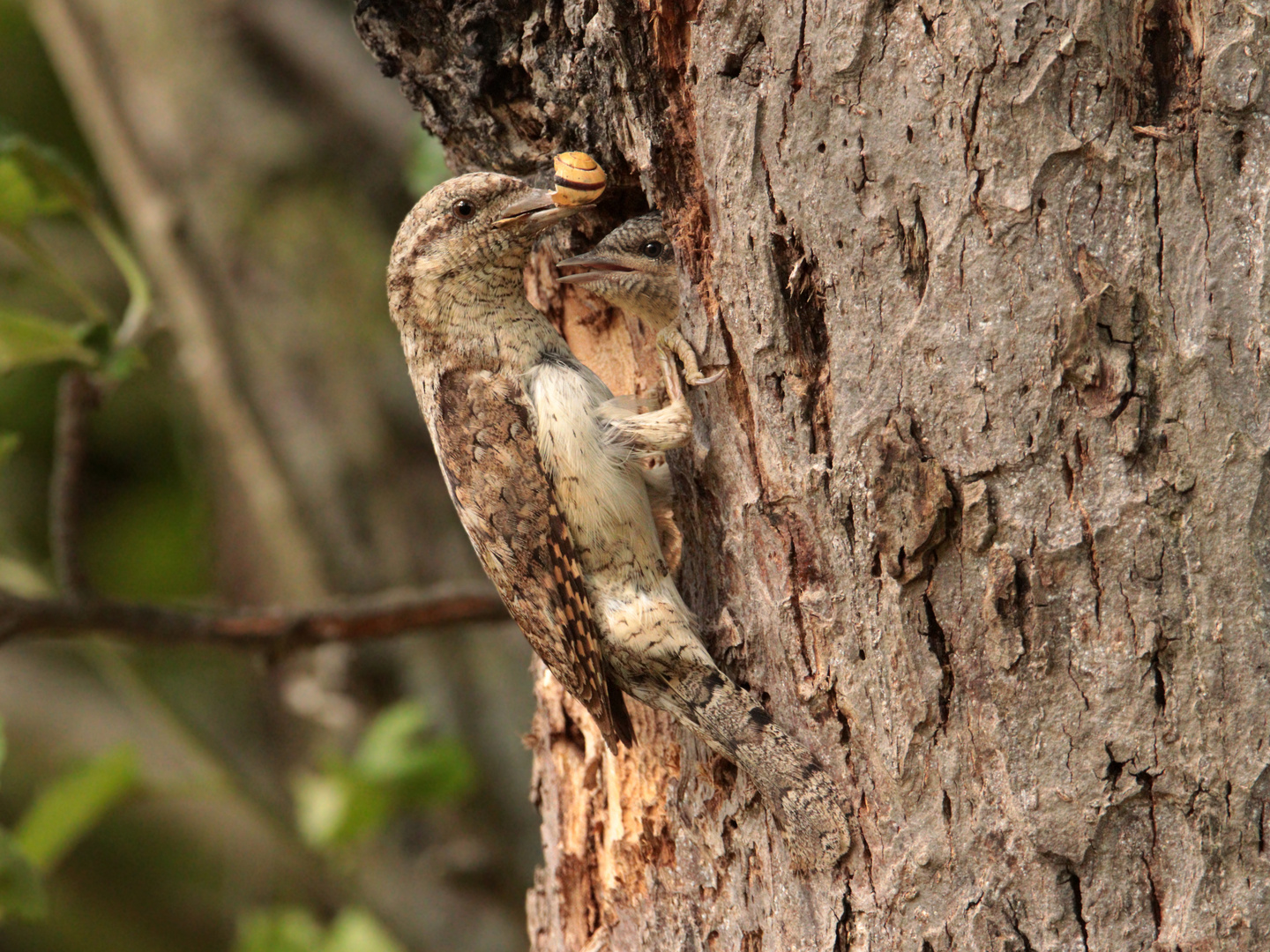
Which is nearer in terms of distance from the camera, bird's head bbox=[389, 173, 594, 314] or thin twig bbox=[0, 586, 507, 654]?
bird's head bbox=[389, 173, 594, 314]

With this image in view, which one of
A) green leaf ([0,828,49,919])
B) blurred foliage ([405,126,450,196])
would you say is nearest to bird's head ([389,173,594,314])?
blurred foliage ([405,126,450,196])

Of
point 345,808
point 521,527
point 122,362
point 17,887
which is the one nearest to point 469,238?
point 521,527

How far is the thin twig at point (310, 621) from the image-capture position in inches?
152

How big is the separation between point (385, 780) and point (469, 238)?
2250 mm

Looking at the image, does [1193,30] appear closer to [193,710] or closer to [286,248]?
[286,248]

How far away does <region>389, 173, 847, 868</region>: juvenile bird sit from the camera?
2.54 meters

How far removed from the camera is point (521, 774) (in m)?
5.43

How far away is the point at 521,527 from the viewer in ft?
9.12

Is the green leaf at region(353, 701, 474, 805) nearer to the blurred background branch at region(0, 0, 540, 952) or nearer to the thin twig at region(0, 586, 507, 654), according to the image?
the blurred background branch at region(0, 0, 540, 952)

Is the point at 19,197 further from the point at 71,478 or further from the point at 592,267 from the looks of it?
the point at 592,267

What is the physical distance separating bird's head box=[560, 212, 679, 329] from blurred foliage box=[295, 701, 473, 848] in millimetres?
2129

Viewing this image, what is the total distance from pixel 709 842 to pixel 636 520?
A: 31.4 inches

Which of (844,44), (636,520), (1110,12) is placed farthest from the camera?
(636,520)

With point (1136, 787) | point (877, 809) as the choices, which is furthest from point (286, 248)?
point (1136, 787)
